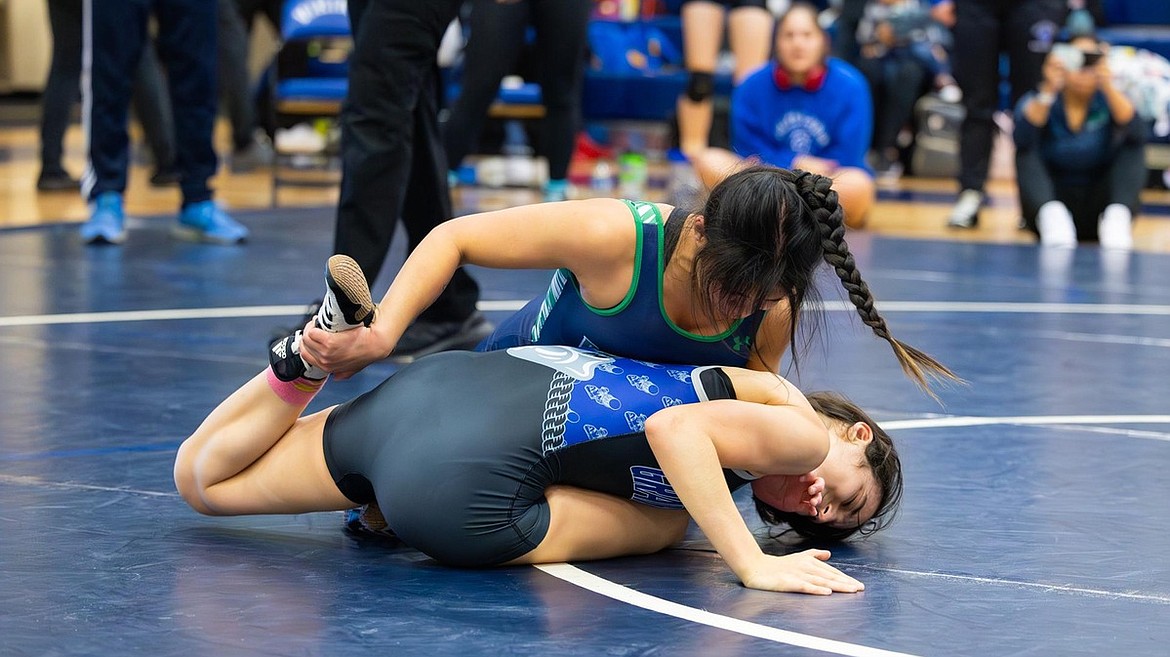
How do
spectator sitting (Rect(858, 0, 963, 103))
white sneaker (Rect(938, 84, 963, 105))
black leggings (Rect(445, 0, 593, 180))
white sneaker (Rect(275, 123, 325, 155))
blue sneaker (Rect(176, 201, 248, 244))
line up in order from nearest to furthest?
blue sneaker (Rect(176, 201, 248, 244)), black leggings (Rect(445, 0, 593, 180)), white sneaker (Rect(275, 123, 325, 155)), spectator sitting (Rect(858, 0, 963, 103)), white sneaker (Rect(938, 84, 963, 105))

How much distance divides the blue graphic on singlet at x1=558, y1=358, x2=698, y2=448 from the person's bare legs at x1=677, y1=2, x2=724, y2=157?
6051mm

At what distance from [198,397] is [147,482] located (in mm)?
620

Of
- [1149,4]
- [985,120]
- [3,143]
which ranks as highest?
[1149,4]

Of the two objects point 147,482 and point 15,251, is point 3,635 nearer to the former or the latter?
point 147,482

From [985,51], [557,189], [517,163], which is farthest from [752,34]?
[557,189]

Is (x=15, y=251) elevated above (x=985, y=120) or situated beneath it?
situated beneath

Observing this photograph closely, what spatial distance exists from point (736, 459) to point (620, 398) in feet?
0.61

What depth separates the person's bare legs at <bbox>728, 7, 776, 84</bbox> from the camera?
26.7 ft

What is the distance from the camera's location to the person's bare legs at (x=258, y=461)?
2230 millimetres

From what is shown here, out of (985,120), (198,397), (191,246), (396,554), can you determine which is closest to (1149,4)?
(985,120)

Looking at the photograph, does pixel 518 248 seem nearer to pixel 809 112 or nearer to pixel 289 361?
pixel 289 361

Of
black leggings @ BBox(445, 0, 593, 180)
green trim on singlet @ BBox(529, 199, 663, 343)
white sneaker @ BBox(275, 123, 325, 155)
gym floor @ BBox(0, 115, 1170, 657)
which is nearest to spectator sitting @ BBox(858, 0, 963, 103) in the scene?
white sneaker @ BBox(275, 123, 325, 155)

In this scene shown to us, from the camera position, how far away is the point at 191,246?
530cm

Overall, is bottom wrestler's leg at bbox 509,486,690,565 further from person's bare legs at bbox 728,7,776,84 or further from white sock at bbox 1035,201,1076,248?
person's bare legs at bbox 728,7,776,84
